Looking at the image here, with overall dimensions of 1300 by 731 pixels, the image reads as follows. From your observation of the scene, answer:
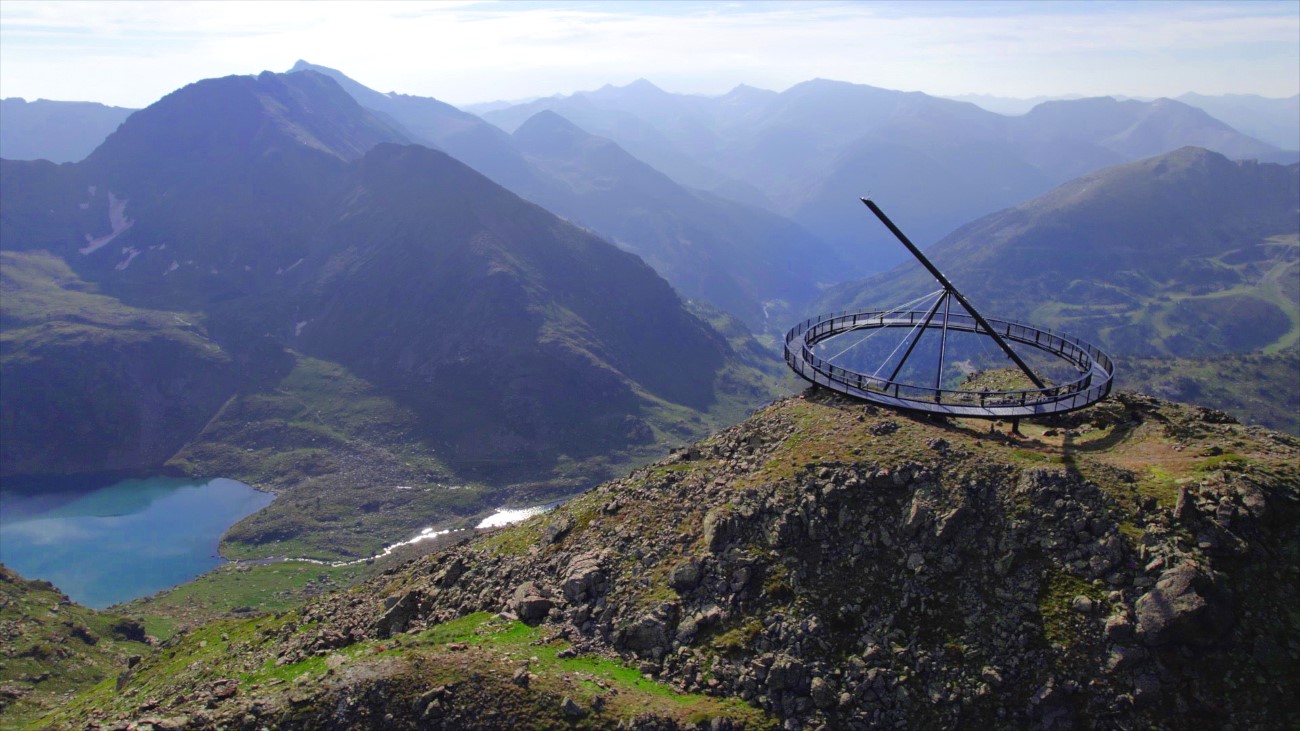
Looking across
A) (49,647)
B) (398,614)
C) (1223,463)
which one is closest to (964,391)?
(1223,463)

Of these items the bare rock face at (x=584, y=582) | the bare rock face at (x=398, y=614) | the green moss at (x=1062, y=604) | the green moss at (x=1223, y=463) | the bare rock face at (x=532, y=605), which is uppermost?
the green moss at (x=1223, y=463)

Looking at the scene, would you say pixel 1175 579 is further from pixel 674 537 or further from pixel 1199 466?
pixel 674 537

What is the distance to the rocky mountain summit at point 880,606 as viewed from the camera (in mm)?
41875

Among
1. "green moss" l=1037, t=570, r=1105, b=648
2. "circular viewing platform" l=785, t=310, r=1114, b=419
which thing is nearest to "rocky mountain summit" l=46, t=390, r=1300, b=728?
"green moss" l=1037, t=570, r=1105, b=648

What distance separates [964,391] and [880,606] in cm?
1906

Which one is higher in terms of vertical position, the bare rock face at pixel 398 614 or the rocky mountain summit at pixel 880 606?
the rocky mountain summit at pixel 880 606

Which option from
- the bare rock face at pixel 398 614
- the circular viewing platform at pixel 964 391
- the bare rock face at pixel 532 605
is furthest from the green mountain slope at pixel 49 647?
the circular viewing platform at pixel 964 391

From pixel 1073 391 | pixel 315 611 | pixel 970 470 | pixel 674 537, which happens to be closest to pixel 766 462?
pixel 674 537

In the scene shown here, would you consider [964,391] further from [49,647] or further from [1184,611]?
[49,647]

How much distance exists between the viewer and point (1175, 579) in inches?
1671

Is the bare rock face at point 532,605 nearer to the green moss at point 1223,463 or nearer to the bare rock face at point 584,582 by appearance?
the bare rock face at point 584,582

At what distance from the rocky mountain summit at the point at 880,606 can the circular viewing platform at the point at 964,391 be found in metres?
1.87

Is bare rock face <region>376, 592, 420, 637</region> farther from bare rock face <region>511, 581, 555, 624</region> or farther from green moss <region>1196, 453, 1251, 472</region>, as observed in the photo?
green moss <region>1196, 453, 1251, 472</region>

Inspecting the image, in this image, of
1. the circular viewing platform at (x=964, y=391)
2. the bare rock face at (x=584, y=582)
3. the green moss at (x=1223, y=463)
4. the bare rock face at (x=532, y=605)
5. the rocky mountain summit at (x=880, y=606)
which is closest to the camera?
the rocky mountain summit at (x=880, y=606)
